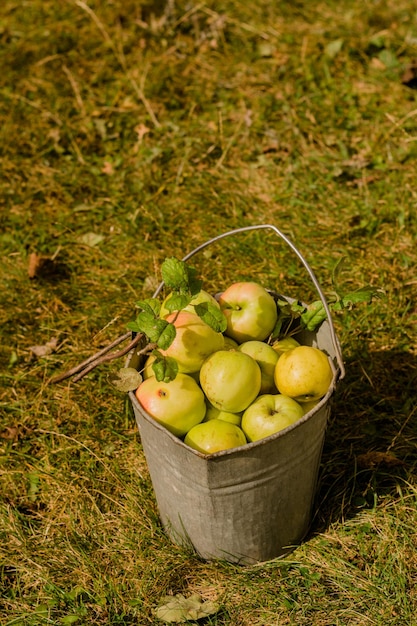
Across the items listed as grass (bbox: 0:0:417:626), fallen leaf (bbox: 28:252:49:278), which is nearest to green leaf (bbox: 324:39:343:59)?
grass (bbox: 0:0:417:626)

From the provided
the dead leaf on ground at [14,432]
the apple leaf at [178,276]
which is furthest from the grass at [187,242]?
the apple leaf at [178,276]

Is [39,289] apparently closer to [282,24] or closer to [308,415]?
[308,415]

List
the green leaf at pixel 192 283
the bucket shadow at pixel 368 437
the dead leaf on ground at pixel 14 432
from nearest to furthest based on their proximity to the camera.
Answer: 1. the green leaf at pixel 192 283
2. the bucket shadow at pixel 368 437
3. the dead leaf on ground at pixel 14 432

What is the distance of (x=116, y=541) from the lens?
2.46m

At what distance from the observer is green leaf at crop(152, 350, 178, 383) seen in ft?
6.54

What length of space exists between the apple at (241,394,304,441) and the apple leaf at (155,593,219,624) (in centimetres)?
59

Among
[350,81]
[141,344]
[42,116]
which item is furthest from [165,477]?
[350,81]

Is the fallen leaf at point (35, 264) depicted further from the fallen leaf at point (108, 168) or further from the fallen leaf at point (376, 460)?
the fallen leaf at point (376, 460)

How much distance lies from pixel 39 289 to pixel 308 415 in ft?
6.25

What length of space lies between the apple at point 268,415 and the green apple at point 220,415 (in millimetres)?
34

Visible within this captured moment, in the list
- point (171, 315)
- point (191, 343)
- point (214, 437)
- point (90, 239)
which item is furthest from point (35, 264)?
point (214, 437)

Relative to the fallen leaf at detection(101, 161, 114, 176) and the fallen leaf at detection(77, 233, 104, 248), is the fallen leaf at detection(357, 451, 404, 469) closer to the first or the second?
the fallen leaf at detection(77, 233, 104, 248)

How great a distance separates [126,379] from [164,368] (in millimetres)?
173

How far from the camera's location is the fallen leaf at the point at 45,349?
3150 millimetres
